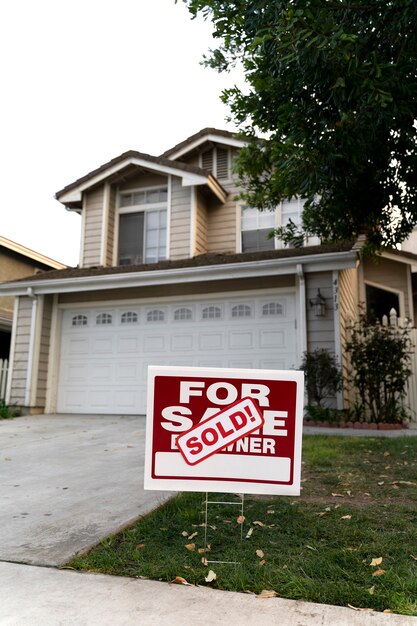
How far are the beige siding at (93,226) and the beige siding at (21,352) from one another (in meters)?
1.99

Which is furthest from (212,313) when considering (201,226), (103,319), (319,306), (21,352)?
(21,352)

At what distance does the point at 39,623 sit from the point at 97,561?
621 millimetres

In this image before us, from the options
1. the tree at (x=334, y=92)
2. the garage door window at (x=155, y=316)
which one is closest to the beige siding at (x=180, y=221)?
the garage door window at (x=155, y=316)

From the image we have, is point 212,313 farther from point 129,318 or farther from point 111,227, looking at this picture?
point 111,227

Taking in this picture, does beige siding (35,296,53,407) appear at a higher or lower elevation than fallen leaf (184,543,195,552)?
higher

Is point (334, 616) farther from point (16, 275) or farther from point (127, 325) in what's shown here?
point (16, 275)

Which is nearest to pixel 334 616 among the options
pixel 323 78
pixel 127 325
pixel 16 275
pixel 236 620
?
pixel 236 620

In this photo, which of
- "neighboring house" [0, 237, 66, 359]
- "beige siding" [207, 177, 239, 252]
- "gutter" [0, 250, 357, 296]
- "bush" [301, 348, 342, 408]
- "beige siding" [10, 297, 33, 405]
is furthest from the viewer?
"neighboring house" [0, 237, 66, 359]

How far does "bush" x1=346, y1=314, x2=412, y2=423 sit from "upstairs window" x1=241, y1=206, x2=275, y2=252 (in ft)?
12.7

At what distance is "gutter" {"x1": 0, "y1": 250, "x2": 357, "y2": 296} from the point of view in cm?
848

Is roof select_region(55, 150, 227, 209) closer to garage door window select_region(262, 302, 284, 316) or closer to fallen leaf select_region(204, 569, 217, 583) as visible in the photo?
garage door window select_region(262, 302, 284, 316)

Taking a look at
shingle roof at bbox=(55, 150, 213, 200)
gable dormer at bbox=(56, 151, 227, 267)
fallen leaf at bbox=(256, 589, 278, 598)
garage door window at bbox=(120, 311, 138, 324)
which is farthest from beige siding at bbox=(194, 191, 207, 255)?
fallen leaf at bbox=(256, 589, 278, 598)

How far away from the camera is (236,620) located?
1.98m

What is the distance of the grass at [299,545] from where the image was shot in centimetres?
226
